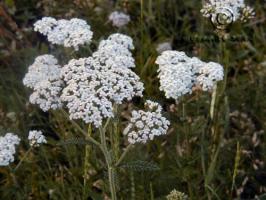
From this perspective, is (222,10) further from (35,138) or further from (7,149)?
(7,149)

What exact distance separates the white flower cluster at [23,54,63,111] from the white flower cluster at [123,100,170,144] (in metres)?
0.26

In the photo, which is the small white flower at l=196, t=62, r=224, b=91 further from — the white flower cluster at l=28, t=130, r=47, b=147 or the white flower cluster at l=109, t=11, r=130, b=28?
the white flower cluster at l=109, t=11, r=130, b=28

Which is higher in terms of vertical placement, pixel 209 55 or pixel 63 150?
pixel 209 55

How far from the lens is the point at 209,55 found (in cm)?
321

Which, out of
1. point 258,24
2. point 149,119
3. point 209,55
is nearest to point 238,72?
point 209,55

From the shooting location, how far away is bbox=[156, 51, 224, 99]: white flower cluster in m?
1.91

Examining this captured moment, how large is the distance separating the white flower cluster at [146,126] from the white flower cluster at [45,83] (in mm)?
265

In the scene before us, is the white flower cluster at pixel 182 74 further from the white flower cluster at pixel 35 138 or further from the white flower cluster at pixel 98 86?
the white flower cluster at pixel 35 138

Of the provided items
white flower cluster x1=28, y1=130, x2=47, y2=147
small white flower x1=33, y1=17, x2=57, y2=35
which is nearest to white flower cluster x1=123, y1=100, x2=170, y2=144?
white flower cluster x1=28, y1=130, x2=47, y2=147

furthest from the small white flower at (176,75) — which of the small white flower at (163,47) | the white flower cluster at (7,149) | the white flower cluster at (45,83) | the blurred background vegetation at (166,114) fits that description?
the small white flower at (163,47)

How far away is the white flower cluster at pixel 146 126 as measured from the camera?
5.92 feet

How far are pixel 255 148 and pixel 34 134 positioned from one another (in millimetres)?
1134

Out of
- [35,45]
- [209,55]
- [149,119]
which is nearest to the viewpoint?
[149,119]

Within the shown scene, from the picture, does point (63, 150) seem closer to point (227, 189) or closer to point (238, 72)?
point (227, 189)
